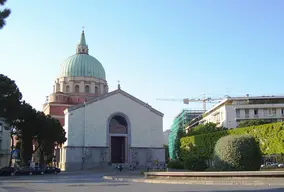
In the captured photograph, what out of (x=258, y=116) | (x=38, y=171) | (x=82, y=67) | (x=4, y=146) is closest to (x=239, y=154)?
(x=38, y=171)

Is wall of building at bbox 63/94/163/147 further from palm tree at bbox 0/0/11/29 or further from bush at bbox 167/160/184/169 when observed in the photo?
palm tree at bbox 0/0/11/29

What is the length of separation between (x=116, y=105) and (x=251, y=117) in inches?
1187

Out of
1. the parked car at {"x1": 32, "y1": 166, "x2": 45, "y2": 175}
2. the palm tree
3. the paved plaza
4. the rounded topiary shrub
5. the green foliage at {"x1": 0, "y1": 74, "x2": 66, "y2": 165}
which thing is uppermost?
the palm tree

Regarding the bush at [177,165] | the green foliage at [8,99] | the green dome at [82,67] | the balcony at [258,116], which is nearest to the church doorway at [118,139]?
the bush at [177,165]

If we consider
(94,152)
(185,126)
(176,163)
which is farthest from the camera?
(185,126)

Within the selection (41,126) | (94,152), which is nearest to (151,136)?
(94,152)

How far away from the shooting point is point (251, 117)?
2899 inches

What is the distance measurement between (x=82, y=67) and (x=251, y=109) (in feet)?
121

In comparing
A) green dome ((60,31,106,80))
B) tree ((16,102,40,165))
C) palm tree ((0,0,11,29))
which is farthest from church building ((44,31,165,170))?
palm tree ((0,0,11,29))

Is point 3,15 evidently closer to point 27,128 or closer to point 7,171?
point 7,171

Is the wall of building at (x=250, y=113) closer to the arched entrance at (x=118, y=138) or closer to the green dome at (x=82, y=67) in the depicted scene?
the arched entrance at (x=118, y=138)

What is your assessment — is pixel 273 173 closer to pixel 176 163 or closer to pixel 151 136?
pixel 176 163

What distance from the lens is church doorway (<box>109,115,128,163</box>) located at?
2388 inches

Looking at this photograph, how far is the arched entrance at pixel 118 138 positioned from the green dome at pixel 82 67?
17511 mm
